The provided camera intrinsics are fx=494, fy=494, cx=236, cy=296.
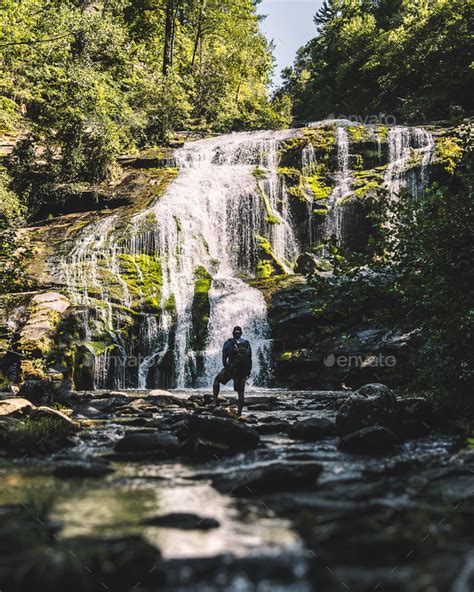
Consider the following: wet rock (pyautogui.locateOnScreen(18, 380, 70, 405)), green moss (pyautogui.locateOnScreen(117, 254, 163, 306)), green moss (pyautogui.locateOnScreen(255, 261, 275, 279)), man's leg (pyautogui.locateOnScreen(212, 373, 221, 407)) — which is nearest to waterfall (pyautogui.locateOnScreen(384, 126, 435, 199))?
green moss (pyautogui.locateOnScreen(255, 261, 275, 279))

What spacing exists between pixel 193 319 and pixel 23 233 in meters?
10.0

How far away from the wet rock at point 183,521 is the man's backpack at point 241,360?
6843 millimetres

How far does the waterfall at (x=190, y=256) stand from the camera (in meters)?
19.4

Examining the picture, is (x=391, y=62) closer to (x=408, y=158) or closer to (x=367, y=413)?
(x=408, y=158)

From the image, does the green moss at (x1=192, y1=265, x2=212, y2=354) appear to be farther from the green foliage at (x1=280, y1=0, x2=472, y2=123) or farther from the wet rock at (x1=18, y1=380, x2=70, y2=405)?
the green foliage at (x1=280, y1=0, x2=472, y2=123)

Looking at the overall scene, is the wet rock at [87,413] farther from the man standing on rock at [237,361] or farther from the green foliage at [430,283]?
the green foliage at [430,283]

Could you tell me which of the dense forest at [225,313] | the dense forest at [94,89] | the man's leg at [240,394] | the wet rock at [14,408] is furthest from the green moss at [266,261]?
the wet rock at [14,408]

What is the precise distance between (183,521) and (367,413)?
4883 mm

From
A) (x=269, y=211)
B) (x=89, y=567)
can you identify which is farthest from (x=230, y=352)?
(x=269, y=211)

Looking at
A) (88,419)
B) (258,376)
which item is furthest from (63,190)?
(88,419)

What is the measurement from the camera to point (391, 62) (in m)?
43.8

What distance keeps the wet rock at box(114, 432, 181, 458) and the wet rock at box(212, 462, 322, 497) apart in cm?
160

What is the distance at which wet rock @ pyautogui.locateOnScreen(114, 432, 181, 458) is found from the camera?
638cm

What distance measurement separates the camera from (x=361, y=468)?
5.39 meters
